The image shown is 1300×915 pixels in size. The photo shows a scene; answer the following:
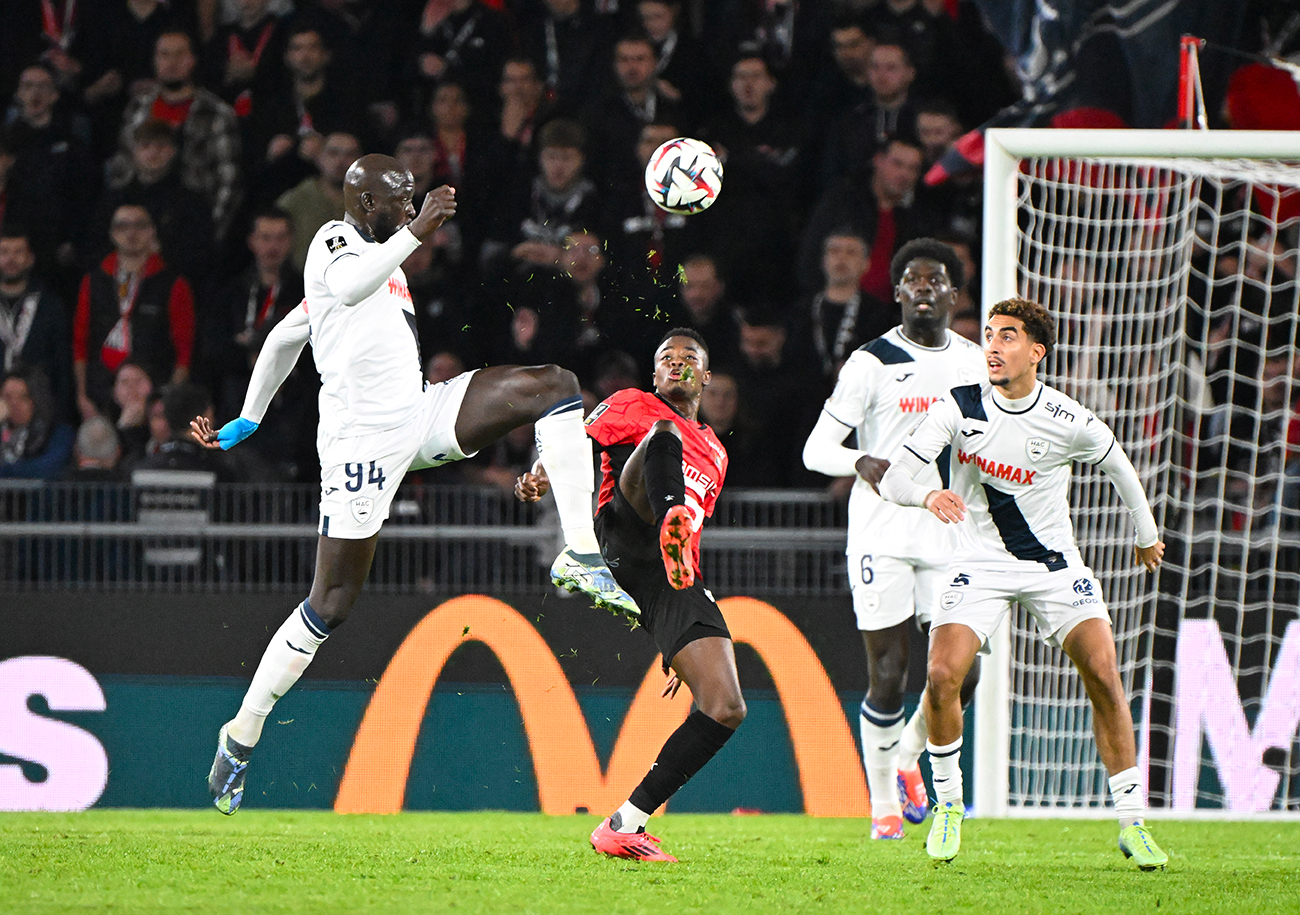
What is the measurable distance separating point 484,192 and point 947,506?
538 cm

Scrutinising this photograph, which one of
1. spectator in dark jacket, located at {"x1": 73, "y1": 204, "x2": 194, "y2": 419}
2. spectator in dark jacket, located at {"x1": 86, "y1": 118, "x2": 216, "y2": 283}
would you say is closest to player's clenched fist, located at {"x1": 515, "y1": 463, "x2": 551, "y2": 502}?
spectator in dark jacket, located at {"x1": 73, "y1": 204, "x2": 194, "y2": 419}

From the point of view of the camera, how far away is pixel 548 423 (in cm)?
619

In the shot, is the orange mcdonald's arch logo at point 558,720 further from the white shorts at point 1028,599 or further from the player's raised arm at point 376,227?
the player's raised arm at point 376,227

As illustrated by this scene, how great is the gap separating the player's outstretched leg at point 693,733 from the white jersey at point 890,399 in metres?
1.78

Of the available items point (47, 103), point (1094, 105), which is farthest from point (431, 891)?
point (47, 103)

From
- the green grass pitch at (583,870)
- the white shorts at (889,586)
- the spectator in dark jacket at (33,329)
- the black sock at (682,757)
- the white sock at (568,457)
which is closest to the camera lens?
the green grass pitch at (583,870)

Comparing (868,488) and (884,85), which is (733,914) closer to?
(868,488)

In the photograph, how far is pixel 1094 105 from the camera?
959 centimetres

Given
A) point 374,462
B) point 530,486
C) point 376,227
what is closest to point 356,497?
point 374,462

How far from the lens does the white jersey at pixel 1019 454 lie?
6074 millimetres

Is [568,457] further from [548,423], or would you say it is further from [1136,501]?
[1136,501]

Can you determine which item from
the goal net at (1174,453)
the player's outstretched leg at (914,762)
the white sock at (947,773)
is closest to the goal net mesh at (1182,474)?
the goal net at (1174,453)

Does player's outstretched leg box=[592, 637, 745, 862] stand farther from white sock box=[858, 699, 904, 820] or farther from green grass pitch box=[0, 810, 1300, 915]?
white sock box=[858, 699, 904, 820]

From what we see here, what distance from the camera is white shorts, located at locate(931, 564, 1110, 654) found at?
237 inches
